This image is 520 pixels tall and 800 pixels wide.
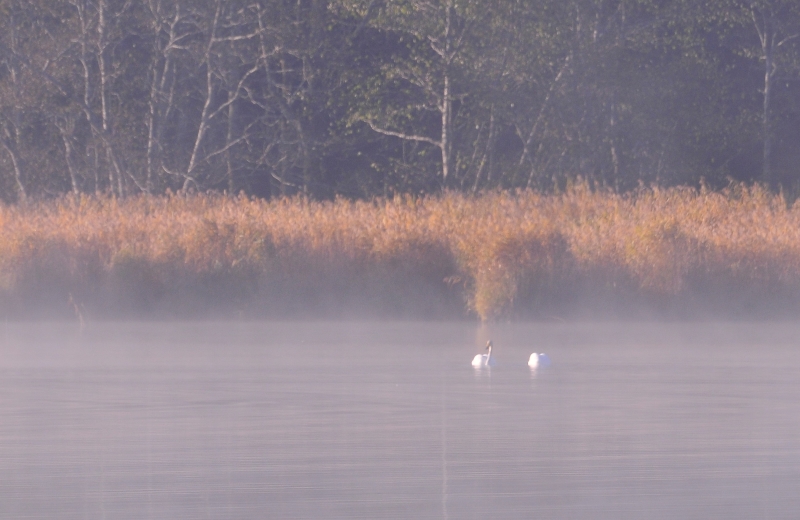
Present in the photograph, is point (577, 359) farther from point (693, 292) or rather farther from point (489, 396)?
point (693, 292)

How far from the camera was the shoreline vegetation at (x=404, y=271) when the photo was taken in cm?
1243

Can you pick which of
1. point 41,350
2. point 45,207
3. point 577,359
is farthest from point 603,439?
point 45,207

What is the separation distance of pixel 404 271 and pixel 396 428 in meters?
6.13

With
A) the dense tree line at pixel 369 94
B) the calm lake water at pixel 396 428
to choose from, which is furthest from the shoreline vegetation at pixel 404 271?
the dense tree line at pixel 369 94

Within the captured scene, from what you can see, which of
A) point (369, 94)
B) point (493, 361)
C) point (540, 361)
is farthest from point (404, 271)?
point (369, 94)

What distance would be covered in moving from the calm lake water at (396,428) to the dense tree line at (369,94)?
10.1 meters

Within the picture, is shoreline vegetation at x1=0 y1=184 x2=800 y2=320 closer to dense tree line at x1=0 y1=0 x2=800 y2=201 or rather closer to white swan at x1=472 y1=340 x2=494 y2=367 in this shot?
white swan at x1=472 y1=340 x2=494 y2=367

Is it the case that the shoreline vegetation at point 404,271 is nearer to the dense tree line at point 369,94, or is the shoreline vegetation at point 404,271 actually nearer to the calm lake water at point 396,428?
the calm lake water at point 396,428

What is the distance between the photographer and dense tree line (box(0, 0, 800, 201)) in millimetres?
20281

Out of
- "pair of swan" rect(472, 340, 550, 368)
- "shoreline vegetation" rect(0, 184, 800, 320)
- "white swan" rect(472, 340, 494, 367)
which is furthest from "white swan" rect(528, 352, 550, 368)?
"shoreline vegetation" rect(0, 184, 800, 320)

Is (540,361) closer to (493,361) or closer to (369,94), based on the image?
(493,361)

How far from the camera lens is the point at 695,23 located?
2222cm

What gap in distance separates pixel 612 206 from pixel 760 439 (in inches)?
346

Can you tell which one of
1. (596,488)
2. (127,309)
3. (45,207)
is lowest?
(596,488)
